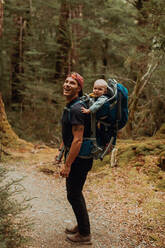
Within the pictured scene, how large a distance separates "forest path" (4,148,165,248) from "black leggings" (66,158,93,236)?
0.30 meters

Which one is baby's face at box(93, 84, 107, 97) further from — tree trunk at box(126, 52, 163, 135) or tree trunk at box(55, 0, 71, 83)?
tree trunk at box(55, 0, 71, 83)

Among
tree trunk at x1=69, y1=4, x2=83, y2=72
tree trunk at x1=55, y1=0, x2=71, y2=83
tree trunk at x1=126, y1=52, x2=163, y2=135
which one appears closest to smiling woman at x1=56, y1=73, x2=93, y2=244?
tree trunk at x1=126, y1=52, x2=163, y2=135

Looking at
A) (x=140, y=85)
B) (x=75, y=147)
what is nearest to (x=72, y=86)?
(x=75, y=147)

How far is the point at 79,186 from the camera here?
3588 millimetres

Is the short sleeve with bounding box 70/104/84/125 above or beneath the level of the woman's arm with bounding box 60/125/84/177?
above

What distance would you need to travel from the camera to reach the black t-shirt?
3.18 meters

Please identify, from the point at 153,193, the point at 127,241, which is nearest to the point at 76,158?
the point at 127,241

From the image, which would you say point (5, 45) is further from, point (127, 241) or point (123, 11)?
point (127, 241)

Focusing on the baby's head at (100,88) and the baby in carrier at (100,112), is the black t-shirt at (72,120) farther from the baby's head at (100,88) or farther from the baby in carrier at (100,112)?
the baby's head at (100,88)

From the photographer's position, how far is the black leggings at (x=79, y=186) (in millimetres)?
3463

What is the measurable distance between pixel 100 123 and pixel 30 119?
1179 centimetres

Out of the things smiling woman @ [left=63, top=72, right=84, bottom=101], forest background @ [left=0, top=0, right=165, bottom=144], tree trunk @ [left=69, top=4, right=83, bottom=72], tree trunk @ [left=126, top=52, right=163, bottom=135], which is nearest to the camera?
smiling woman @ [left=63, top=72, right=84, bottom=101]

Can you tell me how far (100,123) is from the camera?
3371 mm

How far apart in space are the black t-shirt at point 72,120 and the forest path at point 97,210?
753mm
